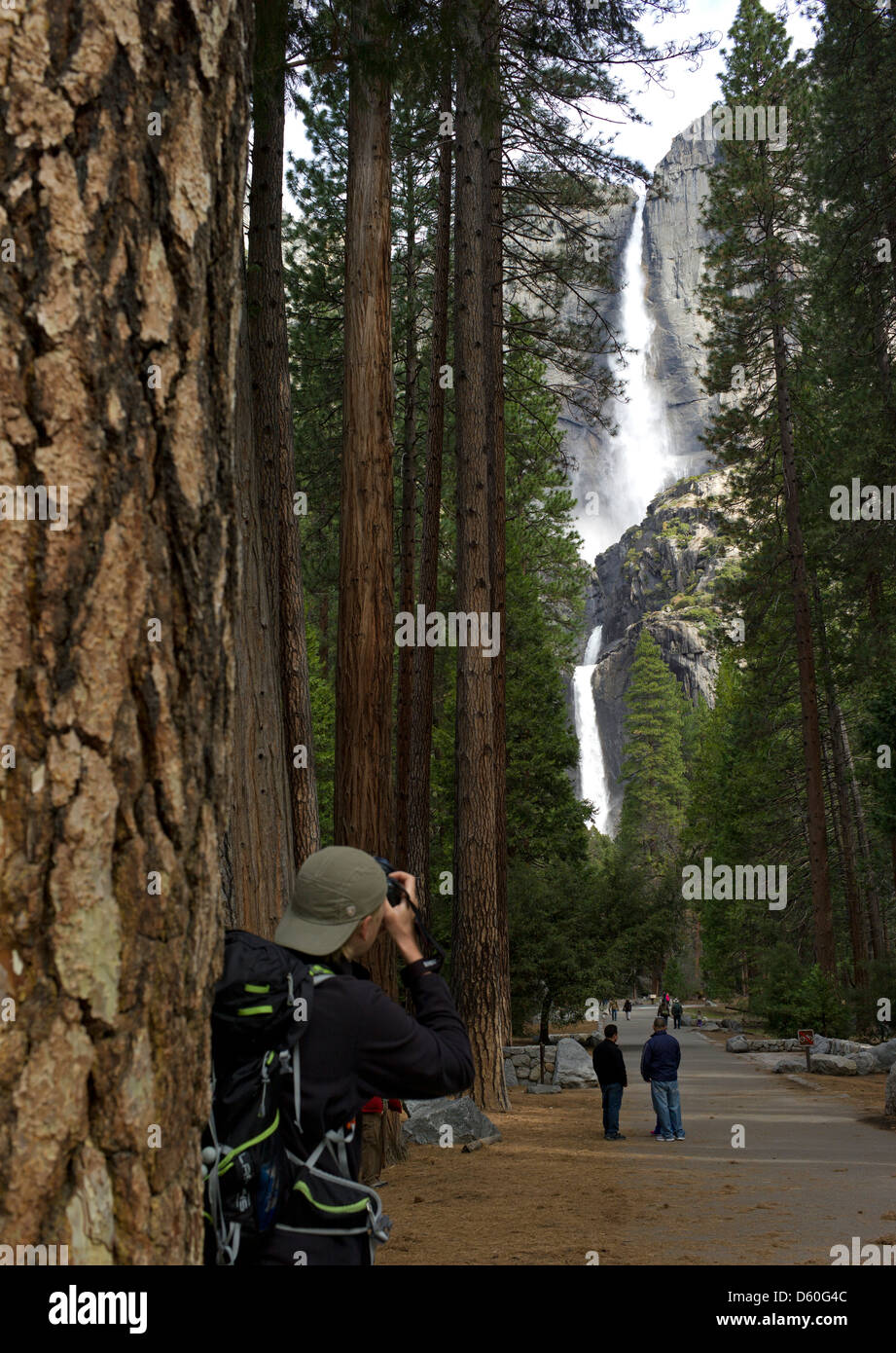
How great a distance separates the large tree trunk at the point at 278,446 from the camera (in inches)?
312

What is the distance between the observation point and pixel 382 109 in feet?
27.1

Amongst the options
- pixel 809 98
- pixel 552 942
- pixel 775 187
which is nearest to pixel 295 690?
pixel 552 942

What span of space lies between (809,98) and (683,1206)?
66.2ft

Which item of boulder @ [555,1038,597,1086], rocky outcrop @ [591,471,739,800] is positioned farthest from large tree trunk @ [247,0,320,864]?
rocky outcrop @ [591,471,739,800]

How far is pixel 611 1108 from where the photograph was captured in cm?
1262

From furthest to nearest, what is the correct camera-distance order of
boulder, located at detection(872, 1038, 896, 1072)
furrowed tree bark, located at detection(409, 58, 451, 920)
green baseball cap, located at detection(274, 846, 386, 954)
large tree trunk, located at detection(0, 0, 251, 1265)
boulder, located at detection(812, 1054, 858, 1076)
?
boulder, located at detection(812, 1054, 858, 1076), furrowed tree bark, located at detection(409, 58, 451, 920), boulder, located at detection(872, 1038, 896, 1072), green baseball cap, located at detection(274, 846, 386, 954), large tree trunk, located at detection(0, 0, 251, 1265)

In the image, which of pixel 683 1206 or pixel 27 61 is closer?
pixel 27 61

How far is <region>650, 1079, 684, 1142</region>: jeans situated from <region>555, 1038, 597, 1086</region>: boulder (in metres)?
7.64

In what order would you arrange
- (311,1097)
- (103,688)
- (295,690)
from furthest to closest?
1. (295,690)
2. (311,1097)
3. (103,688)

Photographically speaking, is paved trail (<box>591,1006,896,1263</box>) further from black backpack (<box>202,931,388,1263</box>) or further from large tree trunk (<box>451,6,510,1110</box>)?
black backpack (<box>202,931,388,1263</box>)

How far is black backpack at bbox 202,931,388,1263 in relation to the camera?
2121mm

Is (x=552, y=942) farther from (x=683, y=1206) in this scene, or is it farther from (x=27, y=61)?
(x=27, y=61)

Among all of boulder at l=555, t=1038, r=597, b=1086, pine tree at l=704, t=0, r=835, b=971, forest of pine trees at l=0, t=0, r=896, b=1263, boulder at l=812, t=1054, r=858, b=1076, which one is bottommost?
boulder at l=555, t=1038, r=597, b=1086

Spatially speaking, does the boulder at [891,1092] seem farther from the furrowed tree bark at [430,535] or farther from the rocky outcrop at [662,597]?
the rocky outcrop at [662,597]
